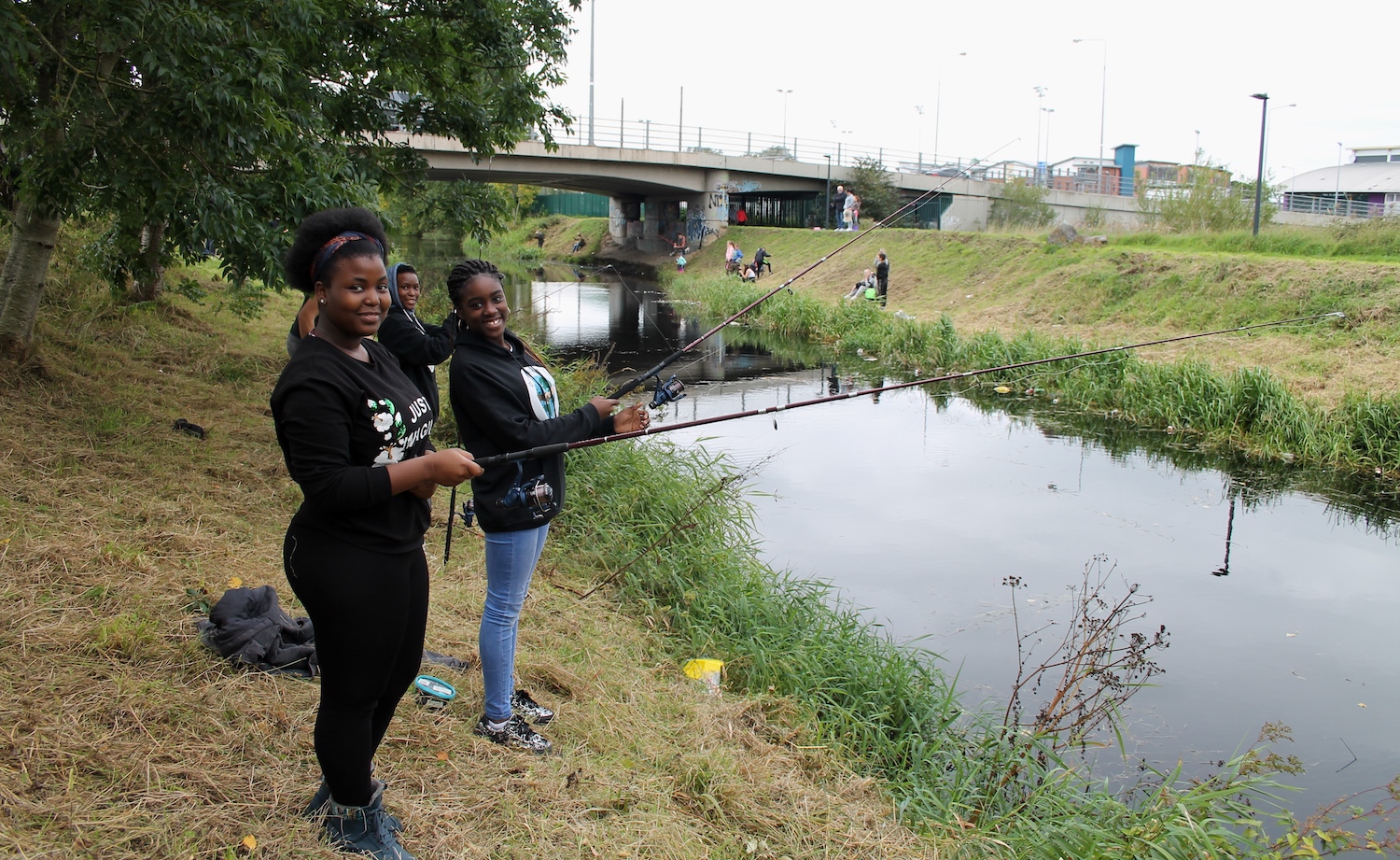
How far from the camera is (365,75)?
31.0 ft

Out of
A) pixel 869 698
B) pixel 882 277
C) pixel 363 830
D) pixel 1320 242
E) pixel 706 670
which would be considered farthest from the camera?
pixel 882 277

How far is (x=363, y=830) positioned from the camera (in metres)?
2.75

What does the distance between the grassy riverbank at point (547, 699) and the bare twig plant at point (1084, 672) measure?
24cm

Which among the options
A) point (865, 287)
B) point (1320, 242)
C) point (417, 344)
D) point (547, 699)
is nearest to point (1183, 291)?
point (1320, 242)

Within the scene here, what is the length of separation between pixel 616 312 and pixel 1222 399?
1707 centimetres

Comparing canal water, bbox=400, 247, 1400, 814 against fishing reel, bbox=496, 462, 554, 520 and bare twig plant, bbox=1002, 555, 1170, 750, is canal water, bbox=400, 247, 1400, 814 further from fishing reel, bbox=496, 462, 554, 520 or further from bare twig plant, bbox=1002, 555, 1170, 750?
fishing reel, bbox=496, 462, 554, 520

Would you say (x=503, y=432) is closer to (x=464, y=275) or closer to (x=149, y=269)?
(x=464, y=275)

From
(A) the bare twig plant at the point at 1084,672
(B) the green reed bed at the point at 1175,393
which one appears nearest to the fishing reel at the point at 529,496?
(A) the bare twig plant at the point at 1084,672

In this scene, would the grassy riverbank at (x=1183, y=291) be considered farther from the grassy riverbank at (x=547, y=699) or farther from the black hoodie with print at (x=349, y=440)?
the black hoodie with print at (x=349, y=440)

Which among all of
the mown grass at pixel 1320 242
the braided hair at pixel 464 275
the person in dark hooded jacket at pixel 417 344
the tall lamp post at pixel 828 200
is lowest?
the person in dark hooded jacket at pixel 417 344

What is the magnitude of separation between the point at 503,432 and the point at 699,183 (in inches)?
1489

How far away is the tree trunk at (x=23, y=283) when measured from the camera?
7.30m

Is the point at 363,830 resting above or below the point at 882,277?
below

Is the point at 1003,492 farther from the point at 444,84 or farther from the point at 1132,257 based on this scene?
the point at 1132,257
